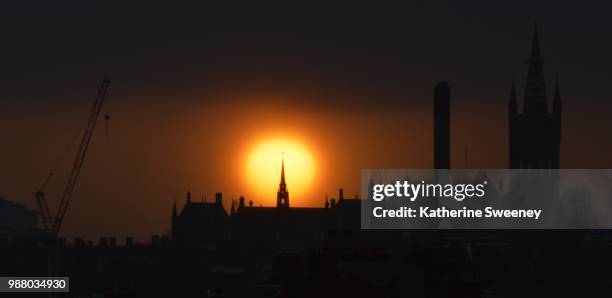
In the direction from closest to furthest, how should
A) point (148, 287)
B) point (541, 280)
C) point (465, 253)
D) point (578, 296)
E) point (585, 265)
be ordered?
point (465, 253) < point (578, 296) < point (541, 280) < point (585, 265) < point (148, 287)

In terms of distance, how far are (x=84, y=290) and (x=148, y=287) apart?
294 inches

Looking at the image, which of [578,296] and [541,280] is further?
[541,280]

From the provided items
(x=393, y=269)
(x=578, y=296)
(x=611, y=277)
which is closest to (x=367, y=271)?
(x=393, y=269)

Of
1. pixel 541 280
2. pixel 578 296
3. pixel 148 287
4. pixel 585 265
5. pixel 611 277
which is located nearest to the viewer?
pixel 578 296

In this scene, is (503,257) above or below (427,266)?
above

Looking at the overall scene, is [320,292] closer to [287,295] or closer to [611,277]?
[287,295]

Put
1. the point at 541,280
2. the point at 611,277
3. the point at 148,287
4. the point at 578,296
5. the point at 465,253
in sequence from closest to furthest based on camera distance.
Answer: the point at 465,253, the point at 578,296, the point at 541,280, the point at 611,277, the point at 148,287

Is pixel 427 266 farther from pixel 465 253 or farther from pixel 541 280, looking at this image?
pixel 541 280

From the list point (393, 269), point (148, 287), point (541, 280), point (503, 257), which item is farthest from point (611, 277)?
point (393, 269)

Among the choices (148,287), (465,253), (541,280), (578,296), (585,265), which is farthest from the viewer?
(148,287)

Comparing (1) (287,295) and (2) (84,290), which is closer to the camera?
(1) (287,295)

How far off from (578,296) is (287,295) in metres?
54.7

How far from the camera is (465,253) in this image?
57156 mm

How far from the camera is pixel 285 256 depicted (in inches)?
2311
